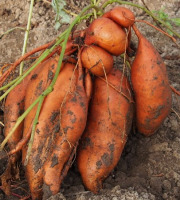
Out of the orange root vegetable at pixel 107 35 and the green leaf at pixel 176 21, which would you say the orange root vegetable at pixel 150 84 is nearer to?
the orange root vegetable at pixel 107 35

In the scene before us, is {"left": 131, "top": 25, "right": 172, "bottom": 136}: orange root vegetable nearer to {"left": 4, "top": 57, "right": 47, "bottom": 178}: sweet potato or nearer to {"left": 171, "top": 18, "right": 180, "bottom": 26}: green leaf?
{"left": 4, "top": 57, "right": 47, "bottom": 178}: sweet potato

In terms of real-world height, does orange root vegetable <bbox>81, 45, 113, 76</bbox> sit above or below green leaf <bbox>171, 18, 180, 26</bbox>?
above

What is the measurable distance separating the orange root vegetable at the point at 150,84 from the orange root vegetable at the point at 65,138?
28 cm

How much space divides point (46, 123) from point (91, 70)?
1.00 ft

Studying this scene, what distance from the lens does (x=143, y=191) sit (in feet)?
4.70

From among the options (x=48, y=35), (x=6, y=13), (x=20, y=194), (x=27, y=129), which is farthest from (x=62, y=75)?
(x=6, y=13)

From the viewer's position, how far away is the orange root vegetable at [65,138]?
1.43 metres

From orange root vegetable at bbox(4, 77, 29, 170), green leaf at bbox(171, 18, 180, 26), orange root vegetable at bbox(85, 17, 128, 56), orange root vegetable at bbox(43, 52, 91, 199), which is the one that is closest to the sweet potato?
orange root vegetable at bbox(4, 77, 29, 170)

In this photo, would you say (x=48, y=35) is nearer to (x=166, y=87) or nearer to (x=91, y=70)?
(x=91, y=70)

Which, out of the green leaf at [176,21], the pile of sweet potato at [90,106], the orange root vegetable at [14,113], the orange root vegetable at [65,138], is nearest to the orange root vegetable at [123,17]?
the pile of sweet potato at [90,106]

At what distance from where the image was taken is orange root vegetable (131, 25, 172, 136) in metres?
1.54

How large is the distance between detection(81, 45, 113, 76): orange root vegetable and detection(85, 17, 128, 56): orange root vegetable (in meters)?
0.02

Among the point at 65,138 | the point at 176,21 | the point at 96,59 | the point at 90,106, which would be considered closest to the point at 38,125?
the point at 65,138

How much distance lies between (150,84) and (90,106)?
0.29 m
